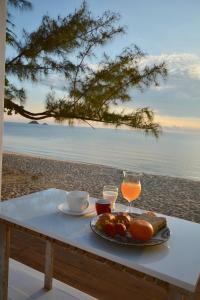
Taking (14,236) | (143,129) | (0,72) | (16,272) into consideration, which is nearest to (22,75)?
(143,129)

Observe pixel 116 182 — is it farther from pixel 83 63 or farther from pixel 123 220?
pixel 123 220

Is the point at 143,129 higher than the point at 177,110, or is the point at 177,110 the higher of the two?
the point at 177,110

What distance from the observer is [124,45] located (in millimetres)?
2971

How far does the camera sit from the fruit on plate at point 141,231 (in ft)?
2.16

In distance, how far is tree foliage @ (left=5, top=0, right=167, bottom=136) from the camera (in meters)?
2.96

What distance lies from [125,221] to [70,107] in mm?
2530

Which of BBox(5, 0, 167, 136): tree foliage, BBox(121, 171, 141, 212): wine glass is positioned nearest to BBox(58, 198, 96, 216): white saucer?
BBox(121, 171, 141, 212): wine glass

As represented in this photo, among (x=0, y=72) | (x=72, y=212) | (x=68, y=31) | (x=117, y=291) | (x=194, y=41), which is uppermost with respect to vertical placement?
(x=194, y=41)

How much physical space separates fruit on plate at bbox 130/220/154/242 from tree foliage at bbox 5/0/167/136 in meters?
2.41

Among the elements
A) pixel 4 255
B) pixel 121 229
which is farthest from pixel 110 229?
pixel 4 255

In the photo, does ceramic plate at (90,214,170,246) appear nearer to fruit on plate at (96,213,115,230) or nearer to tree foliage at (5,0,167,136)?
fruit on plate at (96,213,115,230)

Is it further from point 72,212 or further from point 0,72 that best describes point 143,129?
point 72,212

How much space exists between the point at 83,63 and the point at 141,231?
8.45 ft

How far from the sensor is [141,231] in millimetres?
660
